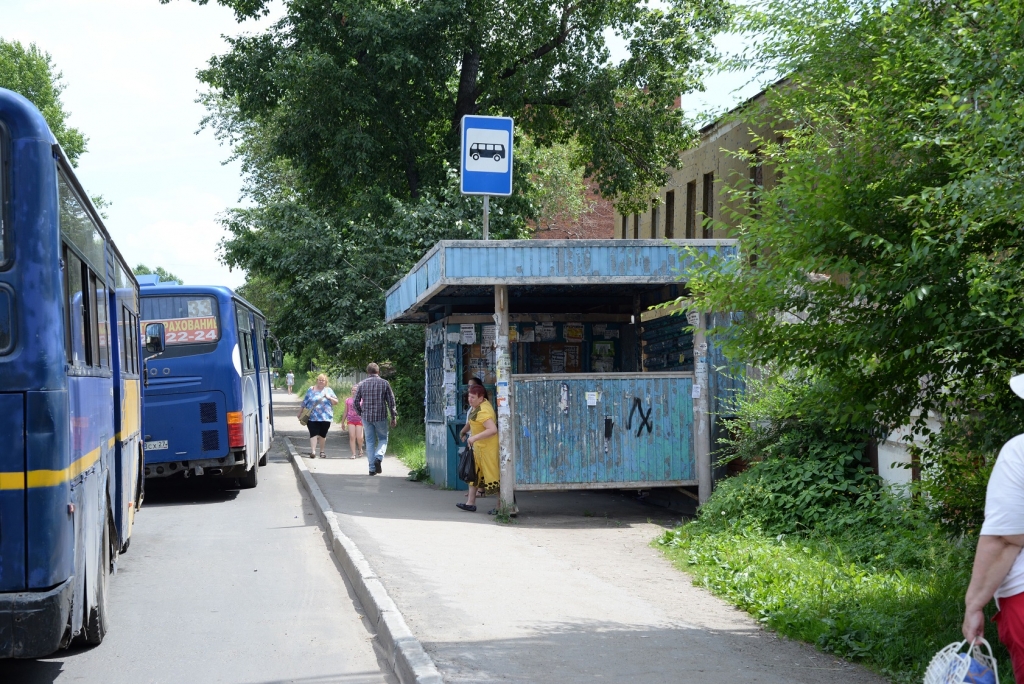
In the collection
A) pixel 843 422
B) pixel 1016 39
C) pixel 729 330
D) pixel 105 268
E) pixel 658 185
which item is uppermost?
pixel 658 185

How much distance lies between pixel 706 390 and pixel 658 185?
16.1 meters

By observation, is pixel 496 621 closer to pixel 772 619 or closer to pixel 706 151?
pixel 772 619

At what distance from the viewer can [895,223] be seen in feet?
19.4

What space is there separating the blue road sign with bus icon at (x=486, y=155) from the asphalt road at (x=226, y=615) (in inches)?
178

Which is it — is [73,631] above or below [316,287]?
below

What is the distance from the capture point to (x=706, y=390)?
41.1 feet

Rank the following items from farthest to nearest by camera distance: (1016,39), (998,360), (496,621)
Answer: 1. (496,621)
2. (998,360)
3. (1016,39)

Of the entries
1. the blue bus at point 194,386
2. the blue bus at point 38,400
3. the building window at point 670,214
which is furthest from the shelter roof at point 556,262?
the building window at point 670,214

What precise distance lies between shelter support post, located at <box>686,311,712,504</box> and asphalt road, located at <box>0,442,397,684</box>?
442 cm

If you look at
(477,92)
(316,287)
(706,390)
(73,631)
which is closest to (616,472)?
(706,390)

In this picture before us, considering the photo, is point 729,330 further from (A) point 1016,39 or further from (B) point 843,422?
(A) point 1016,39

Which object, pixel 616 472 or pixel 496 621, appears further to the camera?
pixel 616 472

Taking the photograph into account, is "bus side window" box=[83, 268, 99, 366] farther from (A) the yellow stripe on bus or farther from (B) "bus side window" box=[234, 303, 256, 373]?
(B) "bus side window" box=[234, 303, 256, 373]

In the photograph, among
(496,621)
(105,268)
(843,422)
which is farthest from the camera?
(105,268)
